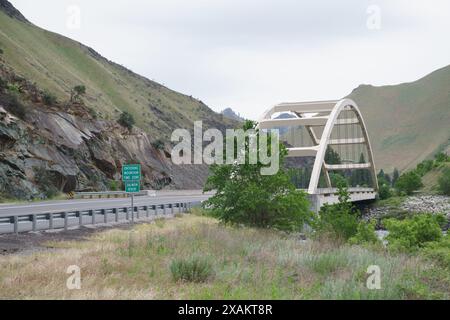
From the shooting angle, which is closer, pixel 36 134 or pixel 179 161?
pixel 36 134

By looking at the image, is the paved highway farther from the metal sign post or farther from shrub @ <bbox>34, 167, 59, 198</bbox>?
shrub @ <bbox>34, 167, 59, 198</bbox>

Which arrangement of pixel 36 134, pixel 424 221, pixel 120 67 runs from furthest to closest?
pixel 120 67, pixel 36 134, pixel 424 221

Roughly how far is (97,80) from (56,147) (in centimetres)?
6329

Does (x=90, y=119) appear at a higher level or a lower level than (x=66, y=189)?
higher

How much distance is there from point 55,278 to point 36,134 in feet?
119

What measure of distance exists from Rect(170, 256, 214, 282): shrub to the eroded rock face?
2924 centimetres

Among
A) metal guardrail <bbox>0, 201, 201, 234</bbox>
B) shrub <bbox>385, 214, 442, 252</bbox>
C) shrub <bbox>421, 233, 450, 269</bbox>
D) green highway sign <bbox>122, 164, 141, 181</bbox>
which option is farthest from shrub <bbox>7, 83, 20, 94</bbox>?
shrub <bbox>421, 233, 450, 269</bbox>

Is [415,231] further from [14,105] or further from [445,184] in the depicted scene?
[445,184]

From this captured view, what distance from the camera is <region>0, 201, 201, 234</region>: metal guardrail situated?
20.3 m

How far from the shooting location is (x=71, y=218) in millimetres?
24094

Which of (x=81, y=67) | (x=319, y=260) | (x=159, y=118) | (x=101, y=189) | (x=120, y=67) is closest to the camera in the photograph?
(x=319, y=260)

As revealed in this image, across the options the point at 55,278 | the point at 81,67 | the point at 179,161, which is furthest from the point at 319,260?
the point at 81,67
